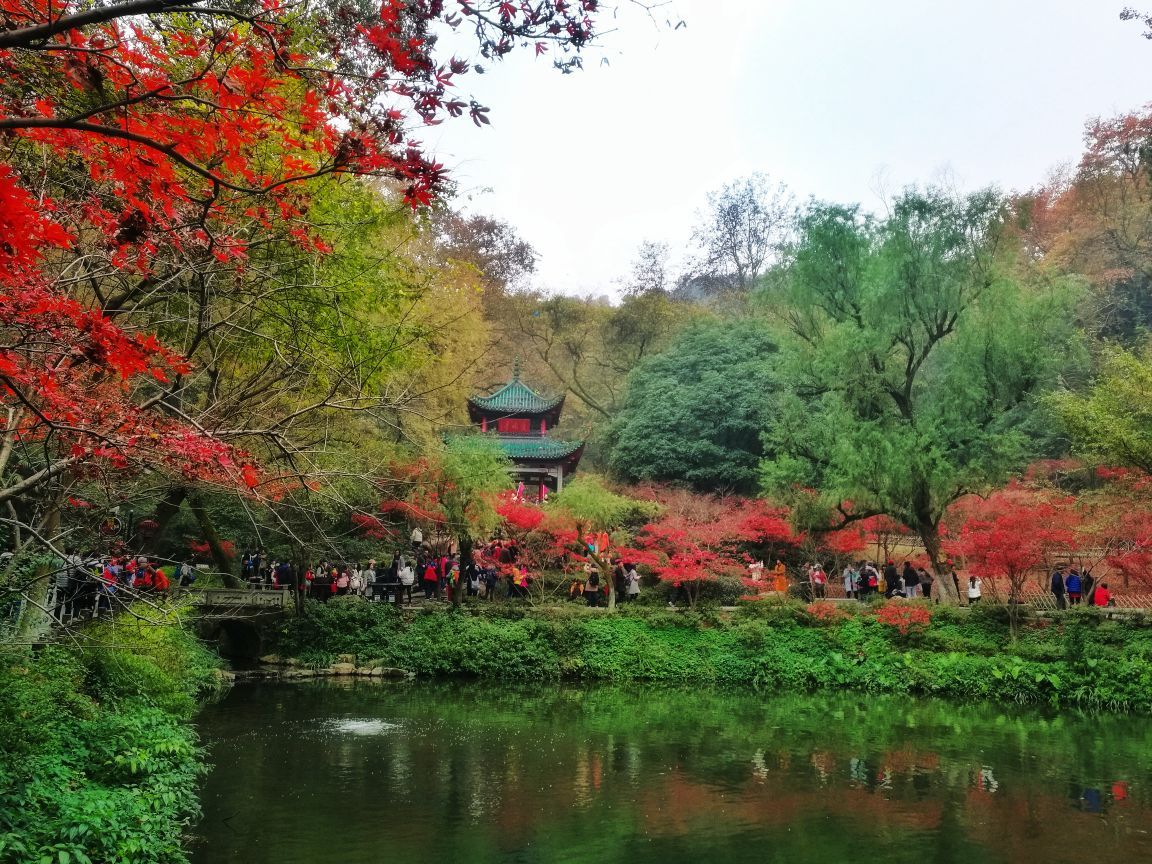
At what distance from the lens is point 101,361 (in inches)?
141

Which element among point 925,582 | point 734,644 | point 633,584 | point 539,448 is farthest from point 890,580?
point 539,448

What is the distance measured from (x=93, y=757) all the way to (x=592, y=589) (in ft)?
45.7

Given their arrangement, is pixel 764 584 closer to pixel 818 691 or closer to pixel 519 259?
pixel 818 691

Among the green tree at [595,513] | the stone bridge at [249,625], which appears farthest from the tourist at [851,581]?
the stone bridge at [249,625]

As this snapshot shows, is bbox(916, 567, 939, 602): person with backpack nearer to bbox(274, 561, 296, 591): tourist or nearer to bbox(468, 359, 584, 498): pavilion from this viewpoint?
→ bbox(468, 359, 584, 498): pavilion

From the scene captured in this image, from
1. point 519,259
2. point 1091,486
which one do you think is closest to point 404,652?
point 1091,486

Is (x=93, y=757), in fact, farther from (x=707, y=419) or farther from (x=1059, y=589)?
(x=707, y=419)

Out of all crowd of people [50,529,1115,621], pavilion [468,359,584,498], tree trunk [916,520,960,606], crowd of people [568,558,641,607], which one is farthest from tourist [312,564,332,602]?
tree trunk [916,520,960,606]

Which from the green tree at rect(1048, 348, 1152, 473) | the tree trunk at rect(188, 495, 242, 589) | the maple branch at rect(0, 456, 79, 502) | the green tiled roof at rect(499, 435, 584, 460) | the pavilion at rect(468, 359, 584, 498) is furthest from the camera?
the pavilion at rect(468, 359, 584, 498)

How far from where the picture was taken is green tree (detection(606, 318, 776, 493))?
26.0 metres

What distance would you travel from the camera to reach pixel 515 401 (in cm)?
3083

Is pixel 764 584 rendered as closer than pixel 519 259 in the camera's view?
Yes

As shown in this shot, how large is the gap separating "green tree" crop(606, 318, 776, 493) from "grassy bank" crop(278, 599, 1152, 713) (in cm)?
778

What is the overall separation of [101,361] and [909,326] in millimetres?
17842
